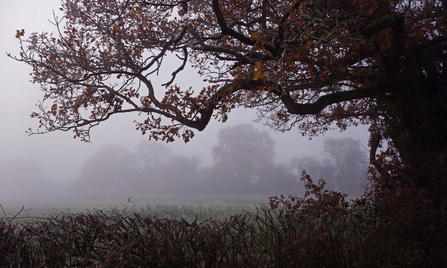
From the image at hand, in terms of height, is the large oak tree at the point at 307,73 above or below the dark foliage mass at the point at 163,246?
above

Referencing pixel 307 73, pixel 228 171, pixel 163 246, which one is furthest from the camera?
pixel 228 171

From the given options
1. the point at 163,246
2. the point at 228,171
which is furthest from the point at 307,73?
the point at 228,171

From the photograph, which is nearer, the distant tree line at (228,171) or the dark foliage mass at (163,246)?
the dark foliage mass at (163,246)

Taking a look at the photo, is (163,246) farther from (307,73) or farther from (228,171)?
(228,171)

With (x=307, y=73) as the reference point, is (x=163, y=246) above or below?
below

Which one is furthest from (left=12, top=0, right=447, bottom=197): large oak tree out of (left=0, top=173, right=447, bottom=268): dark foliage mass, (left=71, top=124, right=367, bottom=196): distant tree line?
(left=71, top=124, right=367, bottom=196): distant tree line

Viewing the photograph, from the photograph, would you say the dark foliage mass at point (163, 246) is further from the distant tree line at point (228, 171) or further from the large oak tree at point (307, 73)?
the distant tree line at point (228, 171)

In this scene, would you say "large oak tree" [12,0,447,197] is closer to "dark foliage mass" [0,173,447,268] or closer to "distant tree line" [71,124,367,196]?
"dark foliage mass" [0,173,447,268]

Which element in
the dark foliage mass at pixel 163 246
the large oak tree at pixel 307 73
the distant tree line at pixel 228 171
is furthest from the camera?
the distant tree line at pixel 228 171

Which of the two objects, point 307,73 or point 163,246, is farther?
point 307,73

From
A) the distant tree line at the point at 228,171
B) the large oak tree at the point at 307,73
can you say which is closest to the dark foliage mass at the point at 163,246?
the large oak tree at the point at 307,73

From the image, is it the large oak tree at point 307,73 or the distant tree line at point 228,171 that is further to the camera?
the distant tree line at point 228,171

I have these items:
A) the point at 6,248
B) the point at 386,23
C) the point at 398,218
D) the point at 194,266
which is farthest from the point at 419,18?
the point at 6,248

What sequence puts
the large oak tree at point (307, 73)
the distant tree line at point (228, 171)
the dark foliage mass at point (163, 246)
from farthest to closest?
1. the distant tree line at point (228, 171)
2. the large oak tree at point (307, 73)
3. the dark foliage mass at point (163, 246)
